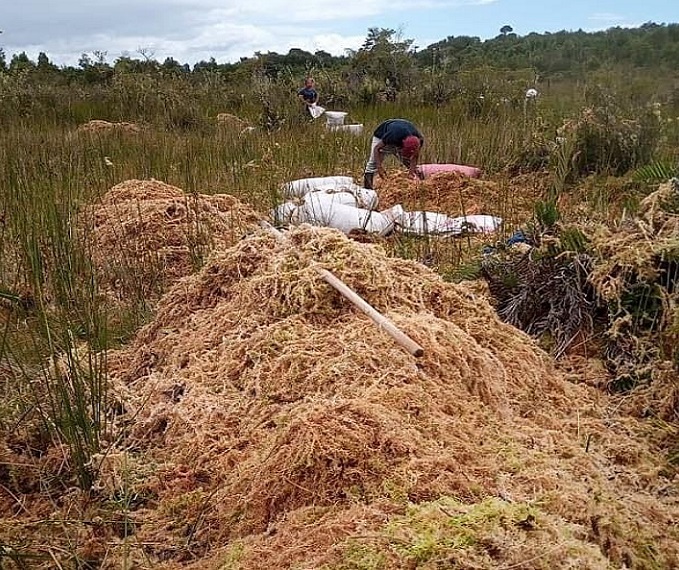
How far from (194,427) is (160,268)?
2029 mm

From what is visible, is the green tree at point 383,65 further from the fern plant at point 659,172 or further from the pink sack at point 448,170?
the fern plant at point 659,172

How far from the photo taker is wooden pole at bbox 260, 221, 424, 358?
216 centimetres

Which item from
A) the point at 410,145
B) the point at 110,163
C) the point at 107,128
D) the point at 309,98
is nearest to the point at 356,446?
the point at 110,163

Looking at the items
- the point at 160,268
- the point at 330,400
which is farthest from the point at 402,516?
the point at 160,268

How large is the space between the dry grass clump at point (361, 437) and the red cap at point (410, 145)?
131 inches

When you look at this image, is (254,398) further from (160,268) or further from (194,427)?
(160,268)

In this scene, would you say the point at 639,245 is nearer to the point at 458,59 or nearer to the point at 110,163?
the point at 110,163

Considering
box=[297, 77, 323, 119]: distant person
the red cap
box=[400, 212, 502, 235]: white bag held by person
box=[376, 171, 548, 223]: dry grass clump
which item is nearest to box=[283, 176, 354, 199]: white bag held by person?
box=[376, 171, 548, 223]: dry grass clump

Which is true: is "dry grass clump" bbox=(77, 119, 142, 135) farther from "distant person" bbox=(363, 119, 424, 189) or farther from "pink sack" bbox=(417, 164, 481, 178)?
"pink sack" bbox=(417, 164, 481, 178)

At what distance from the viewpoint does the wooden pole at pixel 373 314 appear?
85.2 inches

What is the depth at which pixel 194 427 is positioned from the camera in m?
2.25

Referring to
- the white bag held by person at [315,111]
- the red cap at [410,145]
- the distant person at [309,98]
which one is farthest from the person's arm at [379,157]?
the distant person at [309,98]

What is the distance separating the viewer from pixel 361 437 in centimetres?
181

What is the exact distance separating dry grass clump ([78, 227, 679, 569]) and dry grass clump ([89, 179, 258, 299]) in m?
1.05
